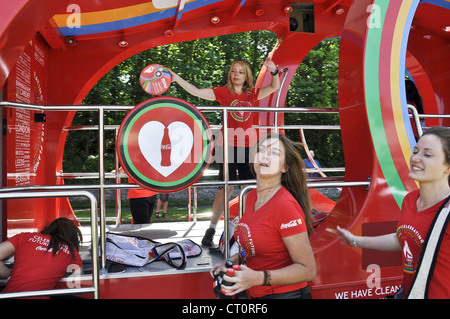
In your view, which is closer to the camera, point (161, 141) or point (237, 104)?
point (161, 141)

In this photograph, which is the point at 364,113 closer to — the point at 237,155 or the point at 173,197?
the point at 237,155

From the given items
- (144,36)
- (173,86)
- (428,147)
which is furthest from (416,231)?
(173,86)

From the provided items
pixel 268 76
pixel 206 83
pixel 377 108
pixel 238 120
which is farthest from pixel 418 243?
pixel 206 83

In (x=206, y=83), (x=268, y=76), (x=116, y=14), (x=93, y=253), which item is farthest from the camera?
(x=206, y=83)

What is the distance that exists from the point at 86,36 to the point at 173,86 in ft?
23.3

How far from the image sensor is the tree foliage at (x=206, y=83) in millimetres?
10875

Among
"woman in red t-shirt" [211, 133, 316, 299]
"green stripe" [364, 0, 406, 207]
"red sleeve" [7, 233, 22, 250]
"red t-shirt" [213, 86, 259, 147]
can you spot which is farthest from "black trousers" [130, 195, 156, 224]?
"green stripe" [364, 0, 406, 207]

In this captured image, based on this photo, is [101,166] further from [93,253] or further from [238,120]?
[238,120]

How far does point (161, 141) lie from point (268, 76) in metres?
3.26

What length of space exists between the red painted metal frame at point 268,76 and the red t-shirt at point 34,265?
10.8 inches

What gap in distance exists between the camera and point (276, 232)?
5.18 feet

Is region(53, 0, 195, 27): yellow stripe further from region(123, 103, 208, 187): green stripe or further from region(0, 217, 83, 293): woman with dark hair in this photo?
region(0, 217, 83, 293): woman with dark hair

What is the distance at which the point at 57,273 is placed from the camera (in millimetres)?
2053

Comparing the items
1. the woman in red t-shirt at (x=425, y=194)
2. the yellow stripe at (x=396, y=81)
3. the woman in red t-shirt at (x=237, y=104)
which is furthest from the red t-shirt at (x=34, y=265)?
the yellow stripe at (x=396, y=81)
